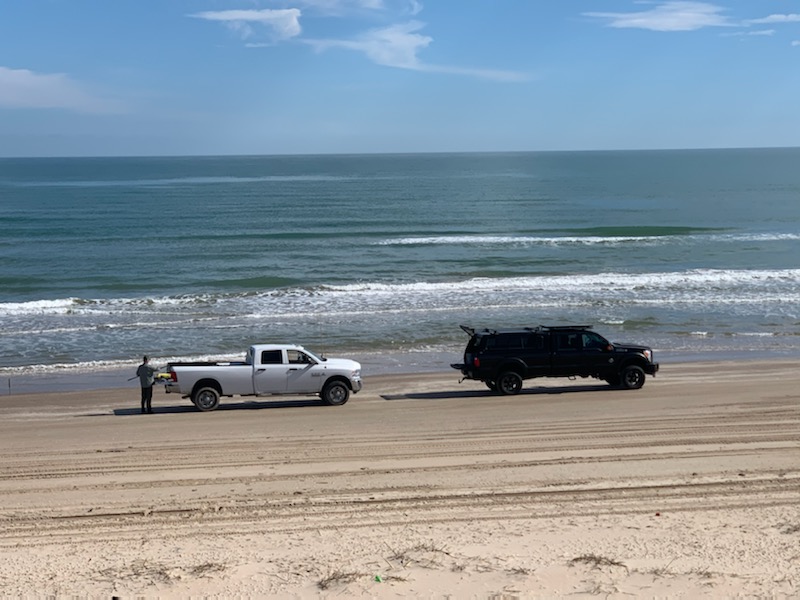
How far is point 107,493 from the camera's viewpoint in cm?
1338

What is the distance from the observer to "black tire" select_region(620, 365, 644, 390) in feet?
76.3

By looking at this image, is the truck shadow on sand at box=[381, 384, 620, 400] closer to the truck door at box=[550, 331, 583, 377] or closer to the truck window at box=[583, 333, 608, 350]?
the truck door at box=[550, 331, 583, 377]

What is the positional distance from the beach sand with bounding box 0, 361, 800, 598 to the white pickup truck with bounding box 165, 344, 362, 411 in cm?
70

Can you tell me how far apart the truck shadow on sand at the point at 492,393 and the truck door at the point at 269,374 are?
2709 mm

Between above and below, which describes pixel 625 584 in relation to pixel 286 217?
below

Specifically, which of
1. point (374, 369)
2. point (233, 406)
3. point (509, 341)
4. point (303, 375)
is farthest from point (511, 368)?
point (233, 406)

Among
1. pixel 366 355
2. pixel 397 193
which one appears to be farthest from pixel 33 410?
pixel 397 193

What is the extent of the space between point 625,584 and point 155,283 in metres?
39.3

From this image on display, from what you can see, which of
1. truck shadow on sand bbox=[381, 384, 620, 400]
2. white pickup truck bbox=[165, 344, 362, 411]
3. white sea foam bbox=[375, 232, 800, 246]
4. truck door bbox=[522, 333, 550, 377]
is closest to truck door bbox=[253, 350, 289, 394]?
white pickup truck bbox=[165, 344, 362, 411]

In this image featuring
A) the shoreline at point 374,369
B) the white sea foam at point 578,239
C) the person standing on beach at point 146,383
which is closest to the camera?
the person standing on beach at point 146,383

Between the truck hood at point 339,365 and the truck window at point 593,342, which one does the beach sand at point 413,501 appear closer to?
the truck hood at point 339,365

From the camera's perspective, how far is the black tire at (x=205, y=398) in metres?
21.5

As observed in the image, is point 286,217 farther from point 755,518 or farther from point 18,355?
point 755,518

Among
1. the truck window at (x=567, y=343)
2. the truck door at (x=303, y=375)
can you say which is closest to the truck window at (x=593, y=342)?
the truck window at (x=567, y=343)
